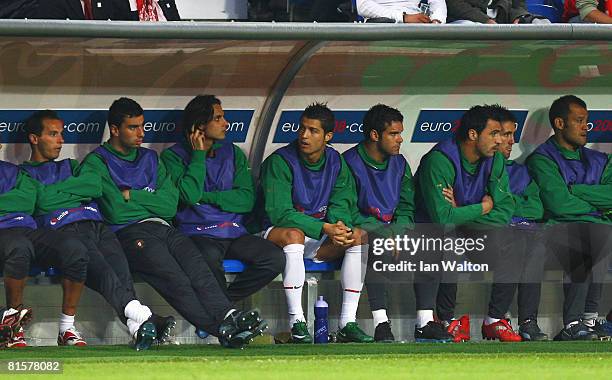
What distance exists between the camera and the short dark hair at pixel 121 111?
308 inches

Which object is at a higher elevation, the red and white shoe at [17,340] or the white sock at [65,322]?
the white sock at [65,322]

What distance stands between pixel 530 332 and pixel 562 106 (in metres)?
1.38

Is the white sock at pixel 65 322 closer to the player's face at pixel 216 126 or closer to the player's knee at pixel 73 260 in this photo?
the player's knee at pixel 73 260

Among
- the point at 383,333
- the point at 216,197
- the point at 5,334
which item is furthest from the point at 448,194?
the point at 5,334

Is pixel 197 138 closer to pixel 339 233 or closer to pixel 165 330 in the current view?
pixel 339 233

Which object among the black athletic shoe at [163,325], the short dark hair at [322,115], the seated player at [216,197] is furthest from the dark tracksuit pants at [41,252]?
the short dark hair at [322,115]

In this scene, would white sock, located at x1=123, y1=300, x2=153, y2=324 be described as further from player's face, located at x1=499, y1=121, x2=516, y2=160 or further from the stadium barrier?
player's face, located at x1=499, y1=121, x2=516, y2=160

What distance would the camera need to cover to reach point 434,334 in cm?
790

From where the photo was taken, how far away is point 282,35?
7.09 meters

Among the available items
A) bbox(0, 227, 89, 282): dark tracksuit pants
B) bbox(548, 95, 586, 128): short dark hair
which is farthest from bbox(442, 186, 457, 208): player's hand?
bbox(0, 227, 89, 282): dark tracksuit pants

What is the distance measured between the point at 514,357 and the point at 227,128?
2.38 meters

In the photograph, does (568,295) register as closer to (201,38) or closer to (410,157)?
(410,157)

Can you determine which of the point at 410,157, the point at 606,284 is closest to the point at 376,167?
the point at 410,157

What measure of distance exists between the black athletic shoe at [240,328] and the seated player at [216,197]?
1.66 ft
